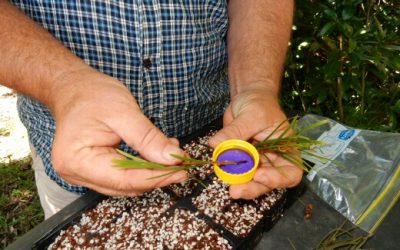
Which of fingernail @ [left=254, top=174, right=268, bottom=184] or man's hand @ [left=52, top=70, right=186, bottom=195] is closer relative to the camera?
man's hand @ [left=52, top=70, right=186, bottom=195]

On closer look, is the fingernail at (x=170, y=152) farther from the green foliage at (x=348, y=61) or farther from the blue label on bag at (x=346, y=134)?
the green foliage at (x=348, y=61)

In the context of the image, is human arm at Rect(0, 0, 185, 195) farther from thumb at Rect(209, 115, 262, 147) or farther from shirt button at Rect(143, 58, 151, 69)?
shirt button at Rect(143, 58, 151, 69)

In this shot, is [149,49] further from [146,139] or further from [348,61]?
[348,61]

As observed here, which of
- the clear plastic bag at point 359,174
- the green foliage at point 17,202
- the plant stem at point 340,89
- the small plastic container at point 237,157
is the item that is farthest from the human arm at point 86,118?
the green foliage at point 17,202

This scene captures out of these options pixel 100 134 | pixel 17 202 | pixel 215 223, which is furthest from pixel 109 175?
pixel 17 202

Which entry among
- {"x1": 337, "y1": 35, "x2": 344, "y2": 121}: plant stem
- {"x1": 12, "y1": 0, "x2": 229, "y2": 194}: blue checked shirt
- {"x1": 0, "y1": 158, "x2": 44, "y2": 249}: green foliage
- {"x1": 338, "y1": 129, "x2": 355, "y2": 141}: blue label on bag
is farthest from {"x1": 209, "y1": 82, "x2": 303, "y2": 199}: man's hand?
{"x1": 0, "y1": 158, "x2": 44, "y2": 249}: green foliage

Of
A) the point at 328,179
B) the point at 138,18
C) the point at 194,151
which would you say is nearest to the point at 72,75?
the point at 138,18

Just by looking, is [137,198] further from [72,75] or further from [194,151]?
[72,75]
